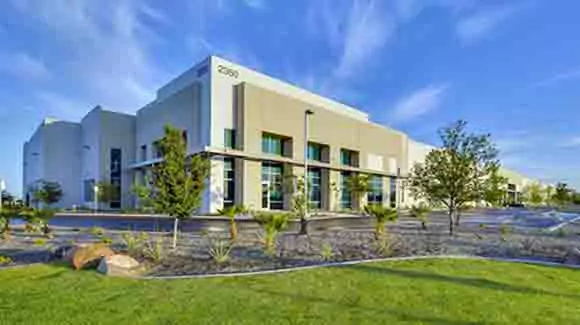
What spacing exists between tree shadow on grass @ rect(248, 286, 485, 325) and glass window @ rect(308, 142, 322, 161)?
119 ft

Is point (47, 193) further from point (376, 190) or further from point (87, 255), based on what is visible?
point (87, 255)

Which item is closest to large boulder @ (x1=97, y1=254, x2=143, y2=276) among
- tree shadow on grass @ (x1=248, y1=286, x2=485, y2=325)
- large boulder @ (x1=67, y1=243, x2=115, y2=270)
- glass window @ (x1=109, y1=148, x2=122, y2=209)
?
large boulder @ (x1=67, y1=243, x2=115, y2=270)

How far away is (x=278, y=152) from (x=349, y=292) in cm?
3296

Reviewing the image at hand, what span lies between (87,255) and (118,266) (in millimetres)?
1282

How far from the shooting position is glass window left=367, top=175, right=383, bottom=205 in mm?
50266

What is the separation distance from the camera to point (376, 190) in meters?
51.8

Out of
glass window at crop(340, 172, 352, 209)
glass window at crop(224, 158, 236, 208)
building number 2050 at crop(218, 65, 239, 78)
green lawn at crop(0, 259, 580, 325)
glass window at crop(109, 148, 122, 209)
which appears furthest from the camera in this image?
glass window at crop(109, 148, 122, 209)

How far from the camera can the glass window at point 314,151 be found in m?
42.3

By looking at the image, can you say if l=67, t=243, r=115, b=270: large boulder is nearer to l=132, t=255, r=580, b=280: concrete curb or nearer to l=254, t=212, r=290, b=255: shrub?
l=132, t=255, r=580, b=280: concrete curb

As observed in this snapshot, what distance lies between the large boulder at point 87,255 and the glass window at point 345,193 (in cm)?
3778

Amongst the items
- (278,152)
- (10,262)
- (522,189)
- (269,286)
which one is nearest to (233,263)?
(269,286)

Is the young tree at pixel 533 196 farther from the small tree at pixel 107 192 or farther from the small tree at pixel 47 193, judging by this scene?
the small tree at pixel 47 193

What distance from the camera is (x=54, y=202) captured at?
51.0m

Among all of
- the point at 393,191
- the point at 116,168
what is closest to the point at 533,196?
the point at 393,191
